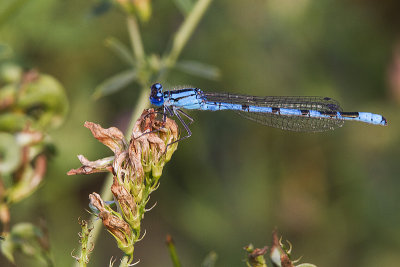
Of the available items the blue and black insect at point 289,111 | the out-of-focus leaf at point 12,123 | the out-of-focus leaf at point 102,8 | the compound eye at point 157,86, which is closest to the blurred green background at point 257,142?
the blue and black insect at point 289,111

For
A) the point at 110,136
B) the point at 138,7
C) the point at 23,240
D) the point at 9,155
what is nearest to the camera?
the point at 110,136

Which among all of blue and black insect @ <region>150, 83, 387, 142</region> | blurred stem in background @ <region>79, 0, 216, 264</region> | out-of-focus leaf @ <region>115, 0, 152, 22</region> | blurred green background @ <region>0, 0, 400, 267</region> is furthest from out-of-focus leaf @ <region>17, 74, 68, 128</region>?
blurred green background @ <region>0, 0, 400, 267</region>

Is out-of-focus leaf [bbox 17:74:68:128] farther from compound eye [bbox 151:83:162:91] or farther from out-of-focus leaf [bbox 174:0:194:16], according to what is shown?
out-of-focus leaf [bbox 174:0:194:16]

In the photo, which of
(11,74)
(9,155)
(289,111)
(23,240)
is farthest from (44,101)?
(289,111)

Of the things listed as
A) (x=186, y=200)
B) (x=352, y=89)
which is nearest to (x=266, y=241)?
(x=186, y=200)

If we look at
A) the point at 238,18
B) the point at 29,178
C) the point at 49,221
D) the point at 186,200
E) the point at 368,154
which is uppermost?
the point at 238,18

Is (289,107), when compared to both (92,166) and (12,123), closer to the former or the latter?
(12,123)

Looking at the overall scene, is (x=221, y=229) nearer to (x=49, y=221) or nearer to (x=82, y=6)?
→ (x=49, y=221)
